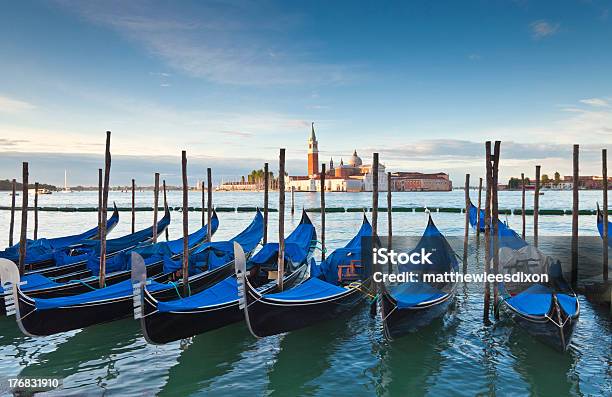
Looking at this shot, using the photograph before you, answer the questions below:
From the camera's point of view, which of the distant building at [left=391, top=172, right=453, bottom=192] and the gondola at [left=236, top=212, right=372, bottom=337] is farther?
the distant building at [left=391, top=172, right=453, bottom=192]

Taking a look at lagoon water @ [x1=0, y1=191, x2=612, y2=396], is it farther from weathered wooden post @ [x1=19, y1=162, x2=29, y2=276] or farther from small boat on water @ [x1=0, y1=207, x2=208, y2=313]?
weathered wooden post @ [x1=19, y1=162, x2=29, y2=276]

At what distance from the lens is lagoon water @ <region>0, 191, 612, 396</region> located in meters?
5.11

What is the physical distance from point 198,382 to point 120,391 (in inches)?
33.2

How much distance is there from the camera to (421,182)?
118375 millimetres

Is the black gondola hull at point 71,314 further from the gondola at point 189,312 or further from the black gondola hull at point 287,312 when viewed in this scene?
the black gondola hull at point 287,312

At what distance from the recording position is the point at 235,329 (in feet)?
22.7

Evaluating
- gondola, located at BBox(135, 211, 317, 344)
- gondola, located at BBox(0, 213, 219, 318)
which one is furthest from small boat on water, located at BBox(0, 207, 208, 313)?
gondola, located at BBox(135, 211, 317, 344)

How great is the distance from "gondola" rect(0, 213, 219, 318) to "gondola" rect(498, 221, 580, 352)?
588cm

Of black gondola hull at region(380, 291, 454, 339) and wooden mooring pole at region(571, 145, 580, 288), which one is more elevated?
wooden mooring pole at region(571, 145, 580, 288)

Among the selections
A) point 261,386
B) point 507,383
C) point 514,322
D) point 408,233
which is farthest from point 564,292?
point 408,233

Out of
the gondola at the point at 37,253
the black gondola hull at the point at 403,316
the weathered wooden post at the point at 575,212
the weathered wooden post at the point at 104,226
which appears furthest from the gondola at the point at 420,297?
the gondola at the point at 37,253

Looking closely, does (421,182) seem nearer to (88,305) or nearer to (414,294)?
(414,294)

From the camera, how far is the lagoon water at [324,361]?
511cm

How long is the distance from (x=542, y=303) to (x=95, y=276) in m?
7.28
